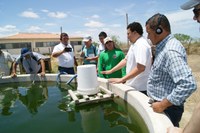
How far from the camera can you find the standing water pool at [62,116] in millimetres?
2824

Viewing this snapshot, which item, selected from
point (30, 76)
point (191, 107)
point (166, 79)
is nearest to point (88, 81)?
point (166, 79)

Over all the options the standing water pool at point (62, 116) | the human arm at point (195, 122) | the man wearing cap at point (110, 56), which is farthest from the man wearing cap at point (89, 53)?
the human arm at point (195, 122)

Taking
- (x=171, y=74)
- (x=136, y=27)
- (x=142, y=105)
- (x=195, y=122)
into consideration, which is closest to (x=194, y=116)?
(x=195, y=122)

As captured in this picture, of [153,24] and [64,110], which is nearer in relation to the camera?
[153,24]

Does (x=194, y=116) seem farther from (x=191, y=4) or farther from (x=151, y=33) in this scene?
(x=151, y=33)

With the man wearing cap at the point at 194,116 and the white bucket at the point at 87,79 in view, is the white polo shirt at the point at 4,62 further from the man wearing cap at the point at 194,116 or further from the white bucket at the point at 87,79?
the man wearing cap at the point at 194,116

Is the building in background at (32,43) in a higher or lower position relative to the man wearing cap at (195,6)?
higher

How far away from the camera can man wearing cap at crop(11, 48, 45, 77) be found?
5.70m

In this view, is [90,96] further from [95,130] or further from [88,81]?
[95,130]

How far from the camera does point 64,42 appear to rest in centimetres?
559

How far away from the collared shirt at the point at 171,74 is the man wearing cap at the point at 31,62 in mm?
4162

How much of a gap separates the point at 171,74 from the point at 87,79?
A: 208 centimetres

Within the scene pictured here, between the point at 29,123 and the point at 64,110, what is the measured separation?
587 millimetres

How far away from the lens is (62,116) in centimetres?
324
